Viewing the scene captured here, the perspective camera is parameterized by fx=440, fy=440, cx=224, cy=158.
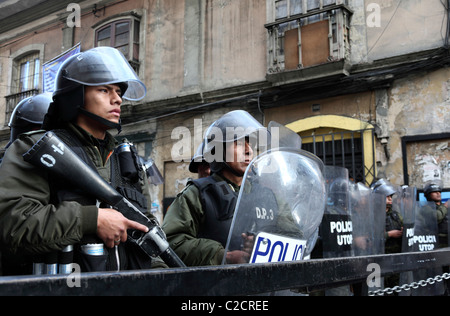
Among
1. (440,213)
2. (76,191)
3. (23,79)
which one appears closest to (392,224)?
(440,213)

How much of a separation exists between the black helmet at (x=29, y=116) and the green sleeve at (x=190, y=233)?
1174 mm

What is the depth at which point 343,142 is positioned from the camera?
8242 millimetres

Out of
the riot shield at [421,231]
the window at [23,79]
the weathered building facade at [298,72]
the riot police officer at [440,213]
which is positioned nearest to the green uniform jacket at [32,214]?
the riot shield at [421,231]

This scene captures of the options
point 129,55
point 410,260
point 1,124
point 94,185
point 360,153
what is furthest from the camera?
point 1,124

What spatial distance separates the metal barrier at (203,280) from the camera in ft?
2.19

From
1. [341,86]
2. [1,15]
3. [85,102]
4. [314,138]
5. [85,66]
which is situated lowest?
[85,102]

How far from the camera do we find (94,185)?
144cm

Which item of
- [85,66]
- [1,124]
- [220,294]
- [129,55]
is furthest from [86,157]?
[1,124]

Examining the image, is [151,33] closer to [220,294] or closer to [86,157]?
[86,157]

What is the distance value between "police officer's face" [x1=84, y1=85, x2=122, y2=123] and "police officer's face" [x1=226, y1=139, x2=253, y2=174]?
77cm

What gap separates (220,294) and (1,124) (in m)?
14.8

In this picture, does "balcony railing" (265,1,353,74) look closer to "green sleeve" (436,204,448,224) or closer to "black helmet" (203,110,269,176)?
"green sleeve" (436,204,448,224)

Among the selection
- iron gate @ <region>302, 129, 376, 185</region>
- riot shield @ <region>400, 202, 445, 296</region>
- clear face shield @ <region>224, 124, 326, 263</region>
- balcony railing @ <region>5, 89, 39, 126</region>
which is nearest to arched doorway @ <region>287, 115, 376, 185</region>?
iron gate @ <region>302, 129, 376, 185</region>

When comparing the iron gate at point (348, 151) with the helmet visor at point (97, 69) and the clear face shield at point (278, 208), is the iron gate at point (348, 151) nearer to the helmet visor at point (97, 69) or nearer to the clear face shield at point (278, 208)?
the clear face shield at point (278, 208)
